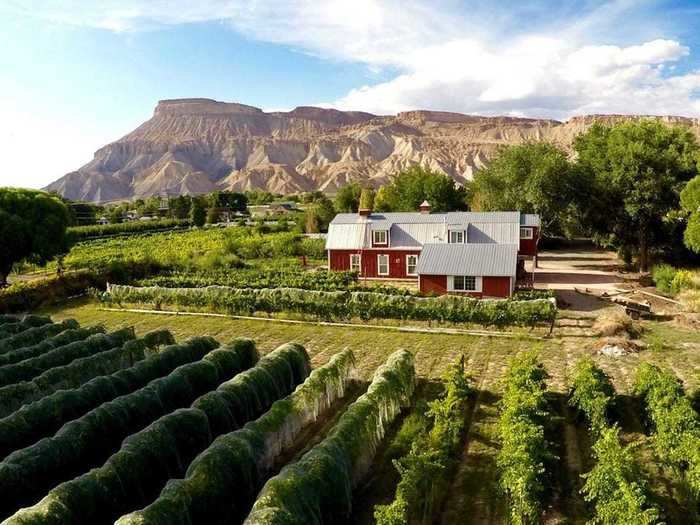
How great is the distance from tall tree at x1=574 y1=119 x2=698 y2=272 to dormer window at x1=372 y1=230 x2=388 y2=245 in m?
17.6

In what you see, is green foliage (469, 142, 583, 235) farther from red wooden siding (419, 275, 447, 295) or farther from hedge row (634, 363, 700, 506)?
hedge row (634, 363, 700, 506)

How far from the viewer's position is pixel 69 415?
16562 millimetres

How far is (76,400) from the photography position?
55.6ft

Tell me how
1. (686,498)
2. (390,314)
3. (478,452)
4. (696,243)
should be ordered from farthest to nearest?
(696,243)
(390,314)
(478,452)
(686,498)

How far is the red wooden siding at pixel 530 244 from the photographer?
4188 cm

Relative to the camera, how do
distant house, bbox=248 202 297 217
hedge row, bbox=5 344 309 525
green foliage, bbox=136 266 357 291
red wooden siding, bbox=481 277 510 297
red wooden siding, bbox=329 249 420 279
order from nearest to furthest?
hedge row, bbox=5 344 309 525, red wooden siding, bbox=481 277 510 297, green foliage, bbox=136 266 357 291, red wooden siding, bbox=329 249 420 279, distant house, bbox=248 202 297 217

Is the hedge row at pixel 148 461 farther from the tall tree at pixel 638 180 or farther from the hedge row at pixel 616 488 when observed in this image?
the tall tree at pixel 638 180

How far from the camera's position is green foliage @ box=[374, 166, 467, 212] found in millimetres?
65500

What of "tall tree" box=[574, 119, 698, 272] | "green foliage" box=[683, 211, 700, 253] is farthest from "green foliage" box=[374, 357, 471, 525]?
"tall tree" box=[574, 119, 698, 272]

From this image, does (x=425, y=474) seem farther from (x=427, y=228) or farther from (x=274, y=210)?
(x=274, y=210)

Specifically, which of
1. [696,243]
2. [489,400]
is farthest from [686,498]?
[696,243]

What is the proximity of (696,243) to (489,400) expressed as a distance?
23161 mm

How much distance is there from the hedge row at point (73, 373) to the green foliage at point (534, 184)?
1384 inches

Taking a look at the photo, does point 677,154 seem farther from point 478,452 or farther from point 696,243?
point 478,452
